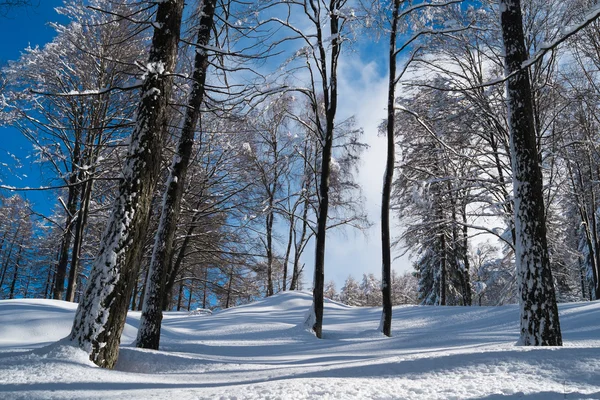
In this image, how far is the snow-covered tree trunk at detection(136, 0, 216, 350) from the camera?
18.2ft

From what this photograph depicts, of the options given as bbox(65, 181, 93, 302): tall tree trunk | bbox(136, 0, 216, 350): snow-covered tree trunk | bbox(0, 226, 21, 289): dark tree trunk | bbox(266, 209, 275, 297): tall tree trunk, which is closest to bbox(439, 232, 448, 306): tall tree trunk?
bbox(266, 209, 275, 297): tall tree trunk

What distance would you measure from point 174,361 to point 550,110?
1249cm

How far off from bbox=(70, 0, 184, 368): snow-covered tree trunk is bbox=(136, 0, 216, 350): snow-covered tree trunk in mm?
1127

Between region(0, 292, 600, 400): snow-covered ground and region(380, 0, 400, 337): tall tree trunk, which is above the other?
region(380, 0, 400, 337): tall tree trunk

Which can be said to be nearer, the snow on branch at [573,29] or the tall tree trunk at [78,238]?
the snow on branch at [573,29]

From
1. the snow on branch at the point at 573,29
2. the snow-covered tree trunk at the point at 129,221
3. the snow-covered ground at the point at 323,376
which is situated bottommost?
the snow-covered ground at the point at 323,376

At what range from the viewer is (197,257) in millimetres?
18406

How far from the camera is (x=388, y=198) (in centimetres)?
962

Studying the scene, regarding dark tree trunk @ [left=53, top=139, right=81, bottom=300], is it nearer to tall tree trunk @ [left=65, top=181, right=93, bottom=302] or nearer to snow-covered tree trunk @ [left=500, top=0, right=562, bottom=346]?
tall tree trunk @ [left=65, top=181, right=93, bottom=302]

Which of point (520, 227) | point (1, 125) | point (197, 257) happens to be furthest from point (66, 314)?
point (197, 257)

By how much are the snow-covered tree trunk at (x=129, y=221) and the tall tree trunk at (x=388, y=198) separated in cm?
655

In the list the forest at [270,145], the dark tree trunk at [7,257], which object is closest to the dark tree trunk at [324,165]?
the forest at [270,145]

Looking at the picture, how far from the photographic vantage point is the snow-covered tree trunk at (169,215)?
18.2 ft

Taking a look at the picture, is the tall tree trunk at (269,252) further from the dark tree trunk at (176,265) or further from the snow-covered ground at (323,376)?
the snow-covered ground at (323,376)
